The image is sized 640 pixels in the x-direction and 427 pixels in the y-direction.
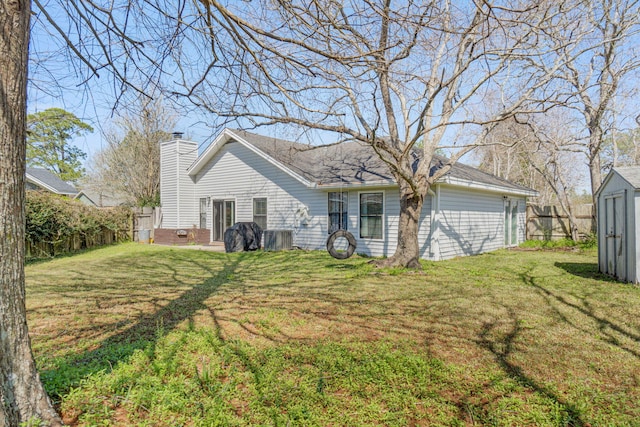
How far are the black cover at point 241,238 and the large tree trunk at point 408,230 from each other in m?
5.92

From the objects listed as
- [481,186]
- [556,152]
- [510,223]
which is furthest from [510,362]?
[510,223]

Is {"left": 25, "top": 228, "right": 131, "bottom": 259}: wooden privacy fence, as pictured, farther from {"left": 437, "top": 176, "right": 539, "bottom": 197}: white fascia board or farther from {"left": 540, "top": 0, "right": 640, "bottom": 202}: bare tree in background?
{"left": 540, "top": 0, "right": 640, "bottom": 202}: bare tree in background

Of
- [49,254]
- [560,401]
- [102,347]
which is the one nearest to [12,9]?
[102,347]

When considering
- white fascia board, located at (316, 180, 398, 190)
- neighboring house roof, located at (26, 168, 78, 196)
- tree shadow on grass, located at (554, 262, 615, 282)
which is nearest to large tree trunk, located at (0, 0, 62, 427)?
tree shadow on grass, located at (554, 262, 615, 282)

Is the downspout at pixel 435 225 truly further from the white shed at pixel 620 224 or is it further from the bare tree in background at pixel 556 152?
the white shed at pixel 620 224

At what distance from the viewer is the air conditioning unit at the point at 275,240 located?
13.9 m

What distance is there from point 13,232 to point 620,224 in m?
9.55

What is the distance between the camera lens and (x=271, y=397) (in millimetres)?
3027

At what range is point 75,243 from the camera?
1393 cm

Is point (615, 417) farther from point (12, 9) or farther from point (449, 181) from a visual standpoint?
point (449, 181)

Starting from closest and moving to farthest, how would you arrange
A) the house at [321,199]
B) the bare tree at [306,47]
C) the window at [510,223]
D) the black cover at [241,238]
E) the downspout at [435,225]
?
the bare tree at [306,47] < the downspout at [435,225] < the house at [321,199] < the black cover at [241,238] < the window at [510,223]

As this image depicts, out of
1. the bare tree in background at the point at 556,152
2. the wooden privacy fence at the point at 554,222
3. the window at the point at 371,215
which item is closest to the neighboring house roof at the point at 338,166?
the window at the point at 371,215

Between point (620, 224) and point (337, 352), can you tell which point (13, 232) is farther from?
point (620, 224)

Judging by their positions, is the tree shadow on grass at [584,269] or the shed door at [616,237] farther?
the tree shadow on grass at [584,269]
